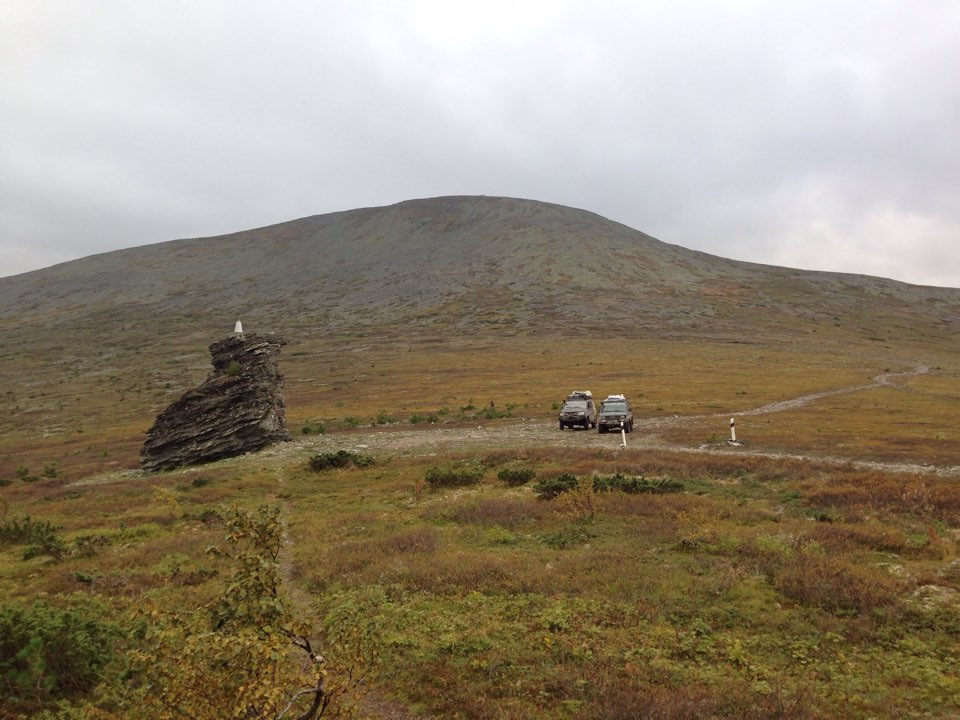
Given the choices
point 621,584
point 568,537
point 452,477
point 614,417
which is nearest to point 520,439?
point 614,417

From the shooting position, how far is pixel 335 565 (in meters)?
14.7

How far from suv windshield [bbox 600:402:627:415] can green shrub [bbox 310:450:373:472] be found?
16.3 m

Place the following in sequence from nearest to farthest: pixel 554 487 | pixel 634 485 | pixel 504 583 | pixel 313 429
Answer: pixel 504 583 → pixel 634 485 → pixel 554 487 → pixel 313 429

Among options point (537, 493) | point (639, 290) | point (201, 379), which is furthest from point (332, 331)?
point (537, 493)

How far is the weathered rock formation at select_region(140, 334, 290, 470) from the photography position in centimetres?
3681

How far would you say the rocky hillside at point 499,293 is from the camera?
12762 centimetres

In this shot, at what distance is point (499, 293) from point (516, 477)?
123 meters

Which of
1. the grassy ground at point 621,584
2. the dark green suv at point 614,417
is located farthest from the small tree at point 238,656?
the dark green suv at point 614,417

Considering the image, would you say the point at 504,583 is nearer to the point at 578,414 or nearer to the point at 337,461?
the point at 337,461

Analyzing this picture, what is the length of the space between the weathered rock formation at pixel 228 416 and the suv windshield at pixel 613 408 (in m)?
21.7

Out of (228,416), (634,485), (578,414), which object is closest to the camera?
(634,485)

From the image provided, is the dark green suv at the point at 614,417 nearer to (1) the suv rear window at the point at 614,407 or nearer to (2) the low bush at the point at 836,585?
(1) the suv rear window at the point at 614,407

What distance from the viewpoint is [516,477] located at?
78.8 ft

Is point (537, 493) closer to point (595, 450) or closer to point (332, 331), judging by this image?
point (595, 450)
